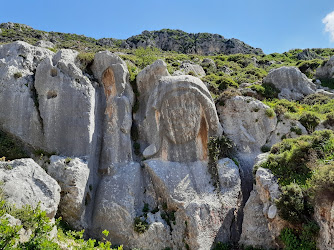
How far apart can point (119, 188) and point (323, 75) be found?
34028 millimetres

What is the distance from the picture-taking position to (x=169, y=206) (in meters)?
18.7

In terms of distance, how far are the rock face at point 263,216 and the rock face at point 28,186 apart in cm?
1093

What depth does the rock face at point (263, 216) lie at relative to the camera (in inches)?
592

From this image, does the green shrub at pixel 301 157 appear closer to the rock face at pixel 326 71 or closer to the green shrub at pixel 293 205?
the green shrub at pixel 293 205

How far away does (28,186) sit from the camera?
558 inches

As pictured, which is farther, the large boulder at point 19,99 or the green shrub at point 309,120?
the green shrub at point 309,120

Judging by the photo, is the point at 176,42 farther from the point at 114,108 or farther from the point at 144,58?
the point at 114,108

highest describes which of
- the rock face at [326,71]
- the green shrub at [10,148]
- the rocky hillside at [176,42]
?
the rocky hillside at [176,42]

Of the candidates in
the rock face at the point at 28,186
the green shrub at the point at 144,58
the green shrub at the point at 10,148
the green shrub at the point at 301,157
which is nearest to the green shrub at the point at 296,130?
the green shrub at the point at 301,157

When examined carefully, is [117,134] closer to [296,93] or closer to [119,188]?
[119,188]

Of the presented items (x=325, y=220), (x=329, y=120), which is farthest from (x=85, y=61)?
(x=329, y=120)

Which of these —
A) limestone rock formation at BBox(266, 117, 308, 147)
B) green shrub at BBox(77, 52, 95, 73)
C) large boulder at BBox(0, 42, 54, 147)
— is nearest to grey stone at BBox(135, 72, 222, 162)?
limestone rock formation at BBox(266, 117, 308, 147)

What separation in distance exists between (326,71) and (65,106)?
3558 centimetres

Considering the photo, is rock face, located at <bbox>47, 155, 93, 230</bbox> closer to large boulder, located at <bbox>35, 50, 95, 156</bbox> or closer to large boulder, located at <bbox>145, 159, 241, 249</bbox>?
large boulder, located at <bbox>35, 50, 95, 156</bbox>
